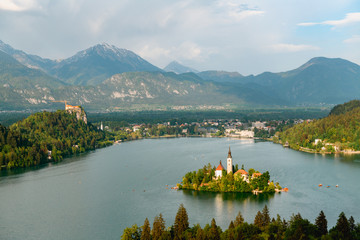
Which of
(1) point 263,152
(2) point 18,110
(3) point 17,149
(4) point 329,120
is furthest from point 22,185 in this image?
(2) point 18,110

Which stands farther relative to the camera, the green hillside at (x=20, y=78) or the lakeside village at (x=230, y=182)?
the green hillside at (x=20, y=78)

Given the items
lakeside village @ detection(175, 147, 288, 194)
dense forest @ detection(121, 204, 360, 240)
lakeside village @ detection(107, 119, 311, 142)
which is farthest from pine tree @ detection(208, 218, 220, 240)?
lakeside village @ detection(107, 119, 311, 142)

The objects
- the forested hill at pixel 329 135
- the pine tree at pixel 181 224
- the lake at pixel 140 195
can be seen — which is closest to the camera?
the pine tree at pixel 181 224

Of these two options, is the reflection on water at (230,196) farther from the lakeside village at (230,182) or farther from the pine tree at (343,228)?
the pine tree at (343,228)

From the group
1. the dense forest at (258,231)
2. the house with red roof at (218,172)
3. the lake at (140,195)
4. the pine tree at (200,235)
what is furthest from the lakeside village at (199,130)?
the pine tree at (200,235)

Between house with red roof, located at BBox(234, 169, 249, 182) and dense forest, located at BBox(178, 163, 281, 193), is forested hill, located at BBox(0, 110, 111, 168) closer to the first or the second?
dense forest, located at BBox(178, 163, 281, 193)

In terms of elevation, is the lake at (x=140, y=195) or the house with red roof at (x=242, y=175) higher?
the house with red roof at (x=242, y=175)
